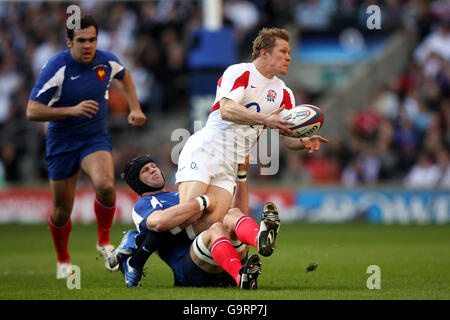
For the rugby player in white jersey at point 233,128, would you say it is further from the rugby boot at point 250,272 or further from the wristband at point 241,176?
the rugby boot at point 250,272

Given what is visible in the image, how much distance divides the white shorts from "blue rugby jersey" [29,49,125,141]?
6.08 ft

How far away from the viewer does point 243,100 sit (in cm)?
779

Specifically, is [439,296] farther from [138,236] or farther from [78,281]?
[78,281]

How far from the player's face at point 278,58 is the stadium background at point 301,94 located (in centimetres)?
799

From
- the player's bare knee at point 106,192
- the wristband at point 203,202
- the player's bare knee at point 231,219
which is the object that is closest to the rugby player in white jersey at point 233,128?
the player's bare knee at point 231,219

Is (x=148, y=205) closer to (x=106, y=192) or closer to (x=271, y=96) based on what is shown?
(x=271, y=96)

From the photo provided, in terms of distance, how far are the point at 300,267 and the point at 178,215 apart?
2940mm

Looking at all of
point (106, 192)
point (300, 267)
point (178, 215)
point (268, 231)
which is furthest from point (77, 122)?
point (268, 231)

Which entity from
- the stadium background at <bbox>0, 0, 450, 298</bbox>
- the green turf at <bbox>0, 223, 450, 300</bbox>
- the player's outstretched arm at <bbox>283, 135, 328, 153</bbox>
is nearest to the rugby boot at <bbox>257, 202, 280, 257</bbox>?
the green turf at <bbox>0, 223, 450, 300</bbox>
